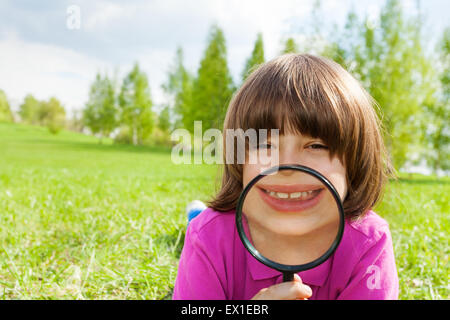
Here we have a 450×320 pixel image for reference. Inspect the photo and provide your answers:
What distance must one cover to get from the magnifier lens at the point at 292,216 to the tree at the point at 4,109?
217 feet

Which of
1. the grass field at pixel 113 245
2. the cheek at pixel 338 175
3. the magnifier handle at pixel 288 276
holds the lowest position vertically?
the grass field at pixel 113 245

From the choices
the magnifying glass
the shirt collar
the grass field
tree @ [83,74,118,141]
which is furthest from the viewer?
tree @ [83,74,118,141]

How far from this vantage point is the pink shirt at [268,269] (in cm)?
185

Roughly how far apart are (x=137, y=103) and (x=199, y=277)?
41.7 m

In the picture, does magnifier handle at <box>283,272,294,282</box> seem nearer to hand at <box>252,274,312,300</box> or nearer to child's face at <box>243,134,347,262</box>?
hand at <box>252,274,312,300</box>

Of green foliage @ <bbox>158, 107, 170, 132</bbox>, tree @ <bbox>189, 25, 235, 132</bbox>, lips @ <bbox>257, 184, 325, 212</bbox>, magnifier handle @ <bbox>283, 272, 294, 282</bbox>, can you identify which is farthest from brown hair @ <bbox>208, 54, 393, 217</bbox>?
green foliage @ <bbox>158, 107, 170, 132</bbox>

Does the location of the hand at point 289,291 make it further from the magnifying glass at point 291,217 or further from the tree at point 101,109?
the tree at point 101,109

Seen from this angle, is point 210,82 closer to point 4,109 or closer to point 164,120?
point 164,120

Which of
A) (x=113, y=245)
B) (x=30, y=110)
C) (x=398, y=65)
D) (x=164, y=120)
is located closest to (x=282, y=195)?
(x=113, y=245)

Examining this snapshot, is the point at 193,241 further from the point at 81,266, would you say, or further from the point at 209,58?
the point at 209,58

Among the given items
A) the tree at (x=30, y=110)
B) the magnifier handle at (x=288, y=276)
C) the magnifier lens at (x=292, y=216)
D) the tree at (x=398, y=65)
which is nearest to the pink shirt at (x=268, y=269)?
the magnifier lens at (x=292, y=216)

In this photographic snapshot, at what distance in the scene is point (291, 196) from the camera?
158cm

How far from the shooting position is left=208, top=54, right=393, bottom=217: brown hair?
5.70 ft
